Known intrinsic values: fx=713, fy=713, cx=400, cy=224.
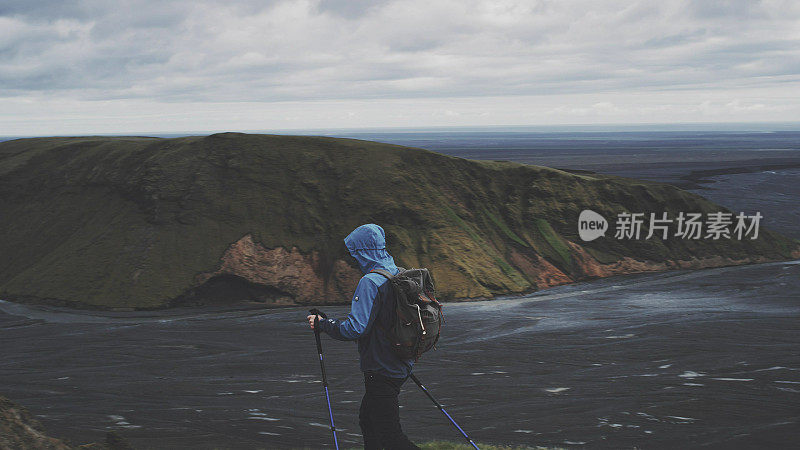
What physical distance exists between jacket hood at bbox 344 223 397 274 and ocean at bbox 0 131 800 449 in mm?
6558

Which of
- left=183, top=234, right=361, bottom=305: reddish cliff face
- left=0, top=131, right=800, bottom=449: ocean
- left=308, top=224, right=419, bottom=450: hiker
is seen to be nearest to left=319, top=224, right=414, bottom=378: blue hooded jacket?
left=308, top=224, right=419, bottom=450: hiker

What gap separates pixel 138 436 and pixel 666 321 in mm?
20095

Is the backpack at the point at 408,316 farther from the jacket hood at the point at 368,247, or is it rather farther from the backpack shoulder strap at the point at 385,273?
the jacket hood at the point at 368,247

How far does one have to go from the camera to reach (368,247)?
6.36m

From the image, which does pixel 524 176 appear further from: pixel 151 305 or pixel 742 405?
pixel 742 405

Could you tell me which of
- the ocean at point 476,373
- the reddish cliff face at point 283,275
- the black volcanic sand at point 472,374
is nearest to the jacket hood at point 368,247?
the black volcanic sand at point 472,374

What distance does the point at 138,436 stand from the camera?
511 inches

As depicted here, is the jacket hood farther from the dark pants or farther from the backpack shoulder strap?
the dark pants

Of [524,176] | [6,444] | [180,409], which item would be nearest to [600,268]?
[524,176]

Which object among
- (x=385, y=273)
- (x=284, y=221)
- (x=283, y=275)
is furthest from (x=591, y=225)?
(x=385, y=273)

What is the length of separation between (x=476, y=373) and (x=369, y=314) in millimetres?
13217

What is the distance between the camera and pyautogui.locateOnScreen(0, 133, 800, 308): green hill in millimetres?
32062

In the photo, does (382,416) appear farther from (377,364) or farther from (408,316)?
(408,316)

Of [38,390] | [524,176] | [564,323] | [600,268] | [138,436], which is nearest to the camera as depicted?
[138,436]
